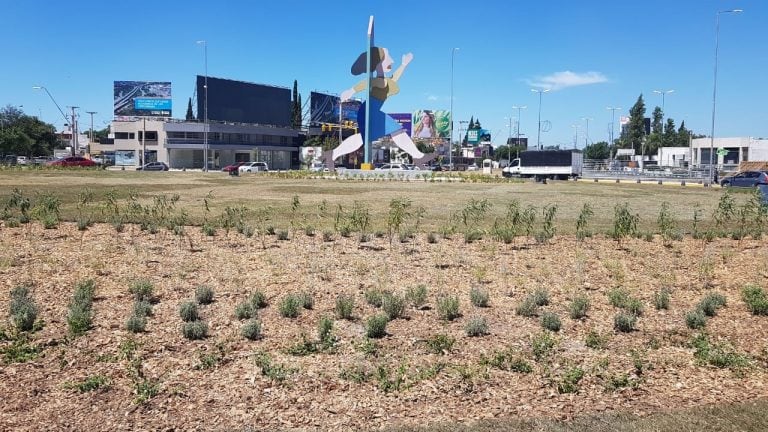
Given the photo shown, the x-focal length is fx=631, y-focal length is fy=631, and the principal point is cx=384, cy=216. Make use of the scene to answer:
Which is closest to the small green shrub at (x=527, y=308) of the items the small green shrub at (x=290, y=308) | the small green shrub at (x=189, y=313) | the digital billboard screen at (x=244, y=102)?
the small green shrub at (x=290, y=308)

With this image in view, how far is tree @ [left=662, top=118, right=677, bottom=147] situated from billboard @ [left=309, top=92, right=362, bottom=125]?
6440 centimetres

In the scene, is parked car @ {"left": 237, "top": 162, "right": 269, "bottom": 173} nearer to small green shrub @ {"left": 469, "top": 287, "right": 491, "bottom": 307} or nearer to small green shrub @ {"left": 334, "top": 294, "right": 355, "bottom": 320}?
small green shrub @ {"left": 469, "top": 287, "right": 491, "bottom": 307}

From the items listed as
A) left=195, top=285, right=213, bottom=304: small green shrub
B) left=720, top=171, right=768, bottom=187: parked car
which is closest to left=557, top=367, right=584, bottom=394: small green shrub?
left=195, top=285, right=213, bottom=304: small green shrub

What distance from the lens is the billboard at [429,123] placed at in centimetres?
14662

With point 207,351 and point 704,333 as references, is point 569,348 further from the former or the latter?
point 207,351

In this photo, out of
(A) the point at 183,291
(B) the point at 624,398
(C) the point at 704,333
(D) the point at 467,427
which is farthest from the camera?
(A) the point at 183,291

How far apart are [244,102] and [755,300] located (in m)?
105

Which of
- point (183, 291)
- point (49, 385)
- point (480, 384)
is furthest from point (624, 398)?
point (183, 291)

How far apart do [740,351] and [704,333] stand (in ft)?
1.89

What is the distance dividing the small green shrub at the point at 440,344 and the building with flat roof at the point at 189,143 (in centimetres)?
9641

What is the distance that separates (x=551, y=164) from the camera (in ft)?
215

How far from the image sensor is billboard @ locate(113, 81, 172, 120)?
108 m

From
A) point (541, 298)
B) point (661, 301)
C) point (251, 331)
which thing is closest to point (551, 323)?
point (541, 298)

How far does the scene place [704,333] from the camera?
23.5 ft
